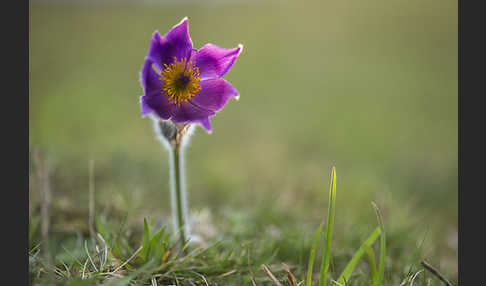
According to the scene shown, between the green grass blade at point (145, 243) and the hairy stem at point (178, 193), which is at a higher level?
the hairy stem at point (178, 193)

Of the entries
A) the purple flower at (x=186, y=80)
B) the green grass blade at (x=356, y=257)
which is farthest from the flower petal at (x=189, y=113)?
the green grass blade at (x=356, y=257)

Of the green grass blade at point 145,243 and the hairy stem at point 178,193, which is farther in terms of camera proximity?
the hairy stem at point 178,193

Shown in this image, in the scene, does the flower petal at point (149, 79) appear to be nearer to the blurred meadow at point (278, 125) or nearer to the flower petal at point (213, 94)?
the flower petal at point (213, 94)

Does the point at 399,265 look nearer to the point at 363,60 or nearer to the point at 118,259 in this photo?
the point at 118,259

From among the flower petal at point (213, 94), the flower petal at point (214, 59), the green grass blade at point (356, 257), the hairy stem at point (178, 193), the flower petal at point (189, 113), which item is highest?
the flower petal at point (214, 59)

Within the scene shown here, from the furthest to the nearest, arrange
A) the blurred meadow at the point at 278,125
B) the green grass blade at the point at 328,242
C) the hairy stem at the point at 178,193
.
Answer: the blurred meadow at the point at 278,125 → the hairy stem at the point at 178,193 → the green grass blade at the point at 328,242

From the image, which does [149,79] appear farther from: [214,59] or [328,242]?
[328,242]
